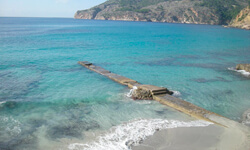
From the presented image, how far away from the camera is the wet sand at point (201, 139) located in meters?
9.05

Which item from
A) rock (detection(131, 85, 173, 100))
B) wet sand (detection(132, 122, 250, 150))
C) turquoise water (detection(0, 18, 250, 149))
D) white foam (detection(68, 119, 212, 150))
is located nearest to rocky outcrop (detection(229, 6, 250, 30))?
turquoise water (detection(0, 18, 250, 149))

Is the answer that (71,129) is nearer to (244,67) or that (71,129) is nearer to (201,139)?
(201,139)

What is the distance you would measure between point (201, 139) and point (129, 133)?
11.0 feet

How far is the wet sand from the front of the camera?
356 inches

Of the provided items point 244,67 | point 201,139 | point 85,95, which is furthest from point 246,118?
point 244,67

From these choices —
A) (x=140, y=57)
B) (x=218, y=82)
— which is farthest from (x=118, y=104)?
(x=140, y=57)

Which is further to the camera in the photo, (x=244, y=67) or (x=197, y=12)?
(x=197, y=12)

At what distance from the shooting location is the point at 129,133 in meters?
10.3

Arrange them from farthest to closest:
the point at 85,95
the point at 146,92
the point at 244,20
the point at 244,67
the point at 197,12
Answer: the point at 197,12, the point at 244,20, the point at 244,67, the point at 85,95, the point at 146,92

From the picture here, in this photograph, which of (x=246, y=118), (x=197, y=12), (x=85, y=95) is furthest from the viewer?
(x=197, y=12)

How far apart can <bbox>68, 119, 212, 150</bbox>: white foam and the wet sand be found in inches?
14.4

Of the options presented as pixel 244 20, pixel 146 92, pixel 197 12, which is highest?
pixel 197 12

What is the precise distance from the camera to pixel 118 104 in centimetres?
1400

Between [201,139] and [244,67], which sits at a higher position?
[244,67]
